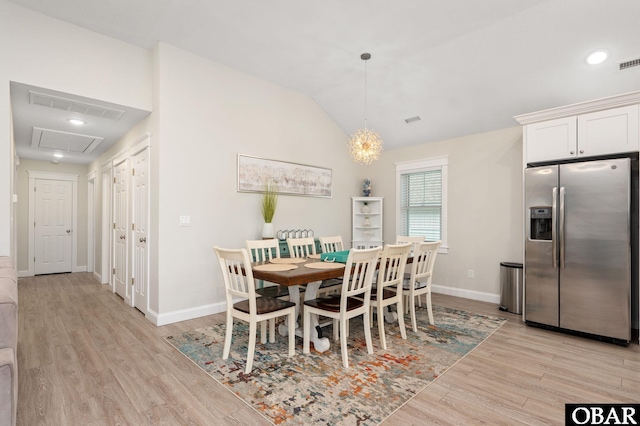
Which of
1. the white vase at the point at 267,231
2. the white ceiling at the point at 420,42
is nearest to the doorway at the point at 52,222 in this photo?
the white ceiling at the point at 420,42

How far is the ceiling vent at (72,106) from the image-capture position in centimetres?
332

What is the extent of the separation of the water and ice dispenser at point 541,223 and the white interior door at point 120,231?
16.8 ft

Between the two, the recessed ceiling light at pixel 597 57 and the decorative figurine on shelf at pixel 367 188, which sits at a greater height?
the recessed ceiling light at pixel 597 57

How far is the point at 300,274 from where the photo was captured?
2.55 m

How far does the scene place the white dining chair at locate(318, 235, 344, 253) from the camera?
4322 millimetres

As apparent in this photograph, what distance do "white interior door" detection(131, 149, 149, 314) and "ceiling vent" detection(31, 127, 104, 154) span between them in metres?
1.30

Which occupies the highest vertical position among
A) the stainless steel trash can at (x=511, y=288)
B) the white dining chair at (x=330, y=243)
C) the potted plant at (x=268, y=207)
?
the potted plant at (x=268, y=207)

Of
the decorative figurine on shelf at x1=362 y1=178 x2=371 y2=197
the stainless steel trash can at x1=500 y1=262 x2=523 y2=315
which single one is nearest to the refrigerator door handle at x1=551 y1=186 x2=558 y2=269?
the stainless steel trash can at x1=500 y1=262 x2=523 y2=315

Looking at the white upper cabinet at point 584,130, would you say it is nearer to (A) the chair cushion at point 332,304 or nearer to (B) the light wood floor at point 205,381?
(B) the light wood floor at point 205,381

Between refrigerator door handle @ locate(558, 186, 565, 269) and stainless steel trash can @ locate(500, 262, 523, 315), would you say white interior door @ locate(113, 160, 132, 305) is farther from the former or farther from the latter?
refrigerator door handle @ locate(558, 186, 565, 269)

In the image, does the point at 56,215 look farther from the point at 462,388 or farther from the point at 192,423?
the point at 462,388

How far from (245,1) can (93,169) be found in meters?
5.56

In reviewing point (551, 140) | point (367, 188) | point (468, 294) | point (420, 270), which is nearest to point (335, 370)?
point (420, 270)

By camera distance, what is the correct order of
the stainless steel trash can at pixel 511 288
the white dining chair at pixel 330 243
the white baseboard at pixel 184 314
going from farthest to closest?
1. the white dining chair at pixel 330 243
2. the stainless steel trash can at pixel 511 288
3. the white baseboard at pixel 184 314
